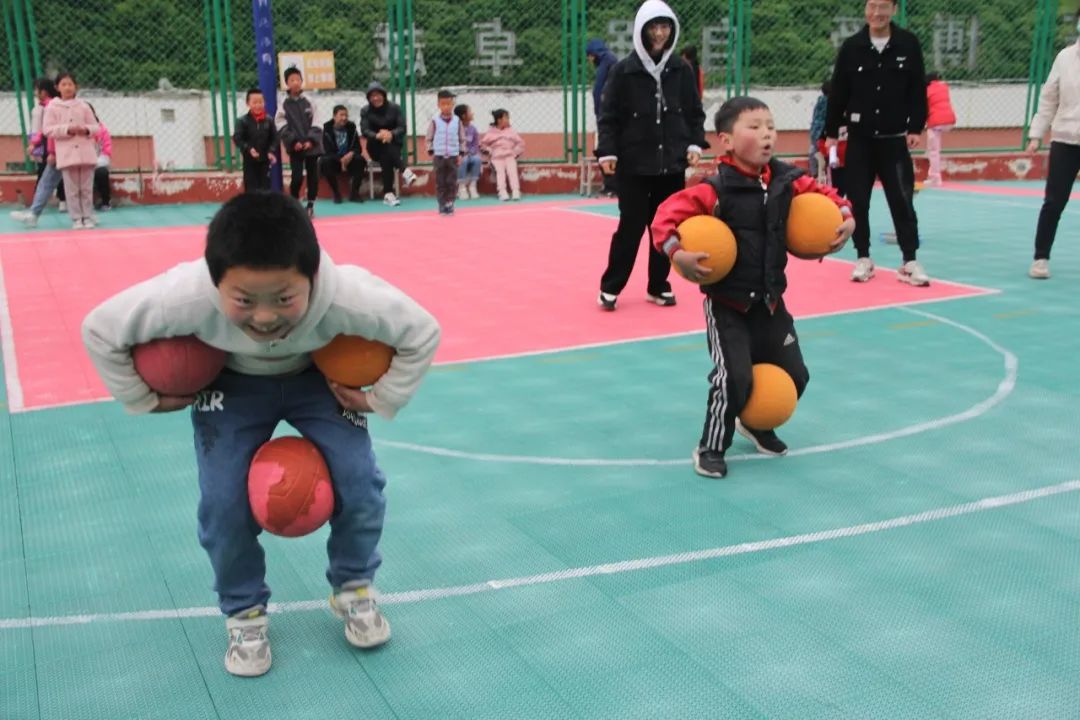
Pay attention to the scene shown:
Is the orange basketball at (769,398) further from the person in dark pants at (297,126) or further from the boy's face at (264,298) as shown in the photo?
the person in dark pants at (297,126)

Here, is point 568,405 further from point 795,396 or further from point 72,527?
point 72,527

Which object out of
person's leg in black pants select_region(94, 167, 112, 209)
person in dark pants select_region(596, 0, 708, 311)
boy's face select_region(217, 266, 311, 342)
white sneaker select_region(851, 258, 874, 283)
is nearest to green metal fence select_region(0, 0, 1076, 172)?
person's leg in black pants select_region(94, 167, 112, 209)

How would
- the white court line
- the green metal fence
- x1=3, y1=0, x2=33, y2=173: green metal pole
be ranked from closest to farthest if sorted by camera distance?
1. the white court line
2. x1=3, y1=0, x2=33, y2=173: green metal pole
3. the green metal fence

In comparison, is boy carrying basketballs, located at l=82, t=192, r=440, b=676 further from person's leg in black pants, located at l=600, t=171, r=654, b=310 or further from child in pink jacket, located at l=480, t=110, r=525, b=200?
child in pink jacket, located at l=480, t=110, r=525, b=200

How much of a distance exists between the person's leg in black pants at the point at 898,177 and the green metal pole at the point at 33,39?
1146cm

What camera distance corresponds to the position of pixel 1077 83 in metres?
8.01

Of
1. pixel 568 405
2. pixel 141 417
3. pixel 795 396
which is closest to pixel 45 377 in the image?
pixel 141 417

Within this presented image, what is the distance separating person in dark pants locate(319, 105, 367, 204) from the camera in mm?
15969

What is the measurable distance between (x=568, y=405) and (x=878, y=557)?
2.12 m

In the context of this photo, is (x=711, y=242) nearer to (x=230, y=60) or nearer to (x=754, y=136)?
(x=754, y=136)

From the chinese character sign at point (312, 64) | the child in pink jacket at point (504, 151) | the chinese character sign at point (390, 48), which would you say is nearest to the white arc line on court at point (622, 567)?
the child in pink jacket at point (504, 151)

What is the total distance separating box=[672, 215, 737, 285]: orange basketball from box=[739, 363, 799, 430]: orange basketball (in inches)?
17.9

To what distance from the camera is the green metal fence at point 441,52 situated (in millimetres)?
15508

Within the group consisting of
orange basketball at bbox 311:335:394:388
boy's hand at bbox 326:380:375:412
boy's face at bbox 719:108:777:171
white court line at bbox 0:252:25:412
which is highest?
boy's face at bbox 719:108:777:171
